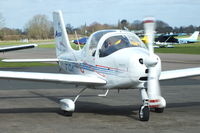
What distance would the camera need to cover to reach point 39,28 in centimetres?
15912

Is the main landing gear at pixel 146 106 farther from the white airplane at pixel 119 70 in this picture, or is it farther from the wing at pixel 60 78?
the wing at pixel 60 78

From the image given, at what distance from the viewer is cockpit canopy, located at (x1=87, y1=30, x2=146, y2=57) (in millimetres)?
9258

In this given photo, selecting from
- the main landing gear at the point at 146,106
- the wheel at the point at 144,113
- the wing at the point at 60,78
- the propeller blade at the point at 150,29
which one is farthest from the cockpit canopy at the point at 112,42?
the wheel at the point at 144,113

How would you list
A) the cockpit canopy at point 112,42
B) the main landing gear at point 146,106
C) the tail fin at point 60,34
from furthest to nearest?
the tail fin at point 60,34
the cockpit canopy at point 112,42
the main landing gear at point 146,106

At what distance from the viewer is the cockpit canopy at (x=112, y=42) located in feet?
30.4

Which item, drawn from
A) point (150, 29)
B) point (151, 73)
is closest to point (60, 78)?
point (151, 73)

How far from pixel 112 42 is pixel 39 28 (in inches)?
5996

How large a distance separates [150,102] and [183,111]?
78.2 inches

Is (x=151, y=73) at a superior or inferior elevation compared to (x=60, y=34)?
inferior

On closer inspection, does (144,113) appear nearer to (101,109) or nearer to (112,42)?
(112,42)

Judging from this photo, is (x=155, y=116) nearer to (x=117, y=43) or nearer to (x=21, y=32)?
(x=117, y=43)

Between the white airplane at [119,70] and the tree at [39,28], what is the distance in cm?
14375

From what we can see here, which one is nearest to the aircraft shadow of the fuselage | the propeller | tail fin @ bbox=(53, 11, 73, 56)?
the fuselage

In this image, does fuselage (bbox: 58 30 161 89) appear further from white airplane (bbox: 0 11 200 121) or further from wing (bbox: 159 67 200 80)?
wing (bbox: 159 67 200 80)
